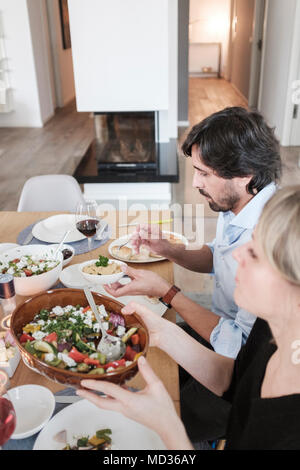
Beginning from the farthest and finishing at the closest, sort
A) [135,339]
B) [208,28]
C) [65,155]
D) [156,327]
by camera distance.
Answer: [208,28]
[65,155]
[156,327]
[135,339]

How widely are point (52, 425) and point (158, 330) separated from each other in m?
0.33

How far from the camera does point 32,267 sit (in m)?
1.28

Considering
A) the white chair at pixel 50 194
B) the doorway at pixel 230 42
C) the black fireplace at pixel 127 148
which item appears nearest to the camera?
the white chair at pixel 50 194

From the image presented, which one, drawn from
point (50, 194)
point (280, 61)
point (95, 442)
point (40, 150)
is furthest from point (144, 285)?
point (280, 61)

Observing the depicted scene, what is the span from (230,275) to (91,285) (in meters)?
0.43

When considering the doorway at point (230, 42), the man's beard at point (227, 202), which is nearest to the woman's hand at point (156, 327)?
the man's beard at point (227, 202)

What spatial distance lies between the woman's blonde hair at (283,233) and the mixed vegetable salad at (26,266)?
748 millimetres

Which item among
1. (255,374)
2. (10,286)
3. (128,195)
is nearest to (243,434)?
(255,374)

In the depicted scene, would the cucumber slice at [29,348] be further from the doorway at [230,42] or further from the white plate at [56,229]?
the doorway at [230,42]

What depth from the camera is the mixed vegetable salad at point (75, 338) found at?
841 millimetres

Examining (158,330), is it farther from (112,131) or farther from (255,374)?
(112,131)

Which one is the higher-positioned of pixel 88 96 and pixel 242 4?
pixel 242 4

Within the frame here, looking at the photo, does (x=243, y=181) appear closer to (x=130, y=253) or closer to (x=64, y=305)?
(x=130, y=253)

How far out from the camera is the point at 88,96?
138 inches
